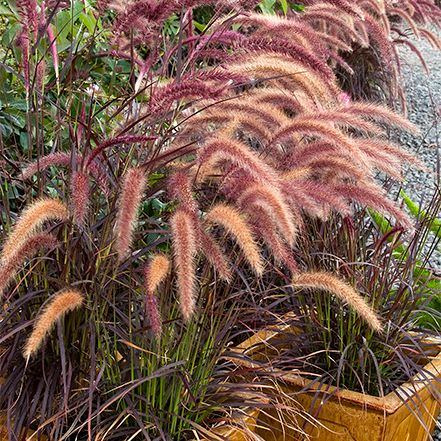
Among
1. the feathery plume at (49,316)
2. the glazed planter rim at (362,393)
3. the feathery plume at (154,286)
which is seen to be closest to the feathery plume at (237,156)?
the feathery plume at (154,286)

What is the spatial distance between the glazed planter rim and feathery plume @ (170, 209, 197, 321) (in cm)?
69

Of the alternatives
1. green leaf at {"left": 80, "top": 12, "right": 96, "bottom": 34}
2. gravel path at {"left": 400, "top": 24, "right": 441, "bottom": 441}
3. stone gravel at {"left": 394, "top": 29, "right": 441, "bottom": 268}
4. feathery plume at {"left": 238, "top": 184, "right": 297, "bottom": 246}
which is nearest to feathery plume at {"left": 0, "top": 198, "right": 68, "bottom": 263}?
feathery plume at {"left": 238, "top": 184, "right": 297, "bottom": 246}

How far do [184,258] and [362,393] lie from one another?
105 centimetres

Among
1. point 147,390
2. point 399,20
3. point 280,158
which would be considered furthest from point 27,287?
point 399,20

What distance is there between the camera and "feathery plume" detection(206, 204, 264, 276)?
173cm

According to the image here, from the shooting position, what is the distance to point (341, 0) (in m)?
2.55

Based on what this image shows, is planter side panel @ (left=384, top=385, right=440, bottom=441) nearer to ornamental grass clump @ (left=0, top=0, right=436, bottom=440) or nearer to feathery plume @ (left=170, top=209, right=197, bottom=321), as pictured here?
ornamental grass clump @ (left=0, top=0, right=436, bottom=440)

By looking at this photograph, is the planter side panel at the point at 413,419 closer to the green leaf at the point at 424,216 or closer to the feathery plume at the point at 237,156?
the green leaf at the point at 424,216

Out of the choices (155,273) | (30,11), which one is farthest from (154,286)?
(30,11)

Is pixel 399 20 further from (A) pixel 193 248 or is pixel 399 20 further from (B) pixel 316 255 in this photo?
(A) pixel 193 248

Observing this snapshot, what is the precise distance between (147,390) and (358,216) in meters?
1.09

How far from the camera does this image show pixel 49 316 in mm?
1718

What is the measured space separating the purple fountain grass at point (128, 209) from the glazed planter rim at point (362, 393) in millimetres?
761

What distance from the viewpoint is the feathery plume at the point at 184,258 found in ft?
5.47
